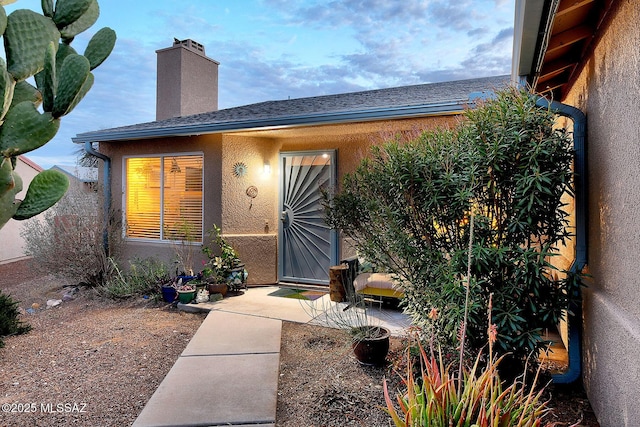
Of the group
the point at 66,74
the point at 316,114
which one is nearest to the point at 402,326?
the point at 316,114

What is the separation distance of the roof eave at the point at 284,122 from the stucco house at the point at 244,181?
0.02 m

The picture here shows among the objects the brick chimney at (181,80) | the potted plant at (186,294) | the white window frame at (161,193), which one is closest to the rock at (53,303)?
the white window frame at (161,193)

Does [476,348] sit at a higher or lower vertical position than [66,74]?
lower

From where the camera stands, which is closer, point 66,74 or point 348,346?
point 66,74

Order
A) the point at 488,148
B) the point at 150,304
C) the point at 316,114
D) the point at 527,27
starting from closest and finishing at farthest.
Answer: the point at 527,27, the point at 488,148, the point at 316,114, the point at 150,304

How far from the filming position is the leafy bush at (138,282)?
21.0 feet

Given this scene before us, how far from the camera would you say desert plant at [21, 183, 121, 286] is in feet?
22.2

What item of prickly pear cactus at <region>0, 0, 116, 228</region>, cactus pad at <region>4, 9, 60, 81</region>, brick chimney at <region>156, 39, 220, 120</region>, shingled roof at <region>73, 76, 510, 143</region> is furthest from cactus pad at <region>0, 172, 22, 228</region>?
brick chimney at <region>156, 39, 220, 120</region>

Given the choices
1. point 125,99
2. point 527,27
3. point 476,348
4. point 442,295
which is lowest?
point 476,348

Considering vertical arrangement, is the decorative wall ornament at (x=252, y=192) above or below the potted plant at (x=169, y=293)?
above

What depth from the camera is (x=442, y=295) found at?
3.04m

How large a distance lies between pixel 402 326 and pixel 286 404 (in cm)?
222

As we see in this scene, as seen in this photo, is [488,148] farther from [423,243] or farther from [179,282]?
[179,282]

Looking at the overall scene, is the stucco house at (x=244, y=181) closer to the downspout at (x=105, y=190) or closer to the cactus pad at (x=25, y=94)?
the downspout at (x=105, y=190)
